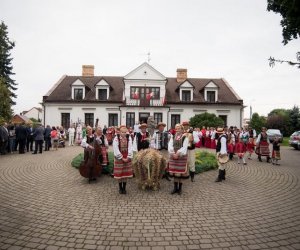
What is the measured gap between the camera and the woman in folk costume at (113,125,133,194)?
725cm

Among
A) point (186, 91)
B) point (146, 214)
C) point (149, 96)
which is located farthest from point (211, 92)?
point (146, 214)

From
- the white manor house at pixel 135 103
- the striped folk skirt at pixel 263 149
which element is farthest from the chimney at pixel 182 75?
the striped folk skirt at pixel 263 149

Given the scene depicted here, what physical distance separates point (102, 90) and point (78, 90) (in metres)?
2.97

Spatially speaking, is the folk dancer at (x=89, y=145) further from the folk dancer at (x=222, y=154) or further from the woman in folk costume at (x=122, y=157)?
the folk dancer at (x=222, y=154)

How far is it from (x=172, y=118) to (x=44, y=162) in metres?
20.2

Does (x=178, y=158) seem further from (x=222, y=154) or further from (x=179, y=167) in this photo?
(x=222, y=154)

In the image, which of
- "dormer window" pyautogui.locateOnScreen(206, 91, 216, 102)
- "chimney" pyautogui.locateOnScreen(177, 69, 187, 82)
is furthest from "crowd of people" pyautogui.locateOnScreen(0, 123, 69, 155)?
"chimney" pyautogui.locateOnScreen(177, 69, 187, 82)

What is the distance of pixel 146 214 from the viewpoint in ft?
18.4

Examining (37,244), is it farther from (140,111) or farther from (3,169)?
(140,111)

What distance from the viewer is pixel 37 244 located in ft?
13.7

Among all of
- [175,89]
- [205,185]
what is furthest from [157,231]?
[175,89]

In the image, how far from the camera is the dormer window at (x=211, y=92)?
30628 mm

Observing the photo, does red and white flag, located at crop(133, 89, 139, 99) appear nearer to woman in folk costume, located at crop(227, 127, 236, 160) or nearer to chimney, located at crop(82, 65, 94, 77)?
chimney, located at crop(82, 65, 94, 77)

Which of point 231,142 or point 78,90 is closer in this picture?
point 231,142
